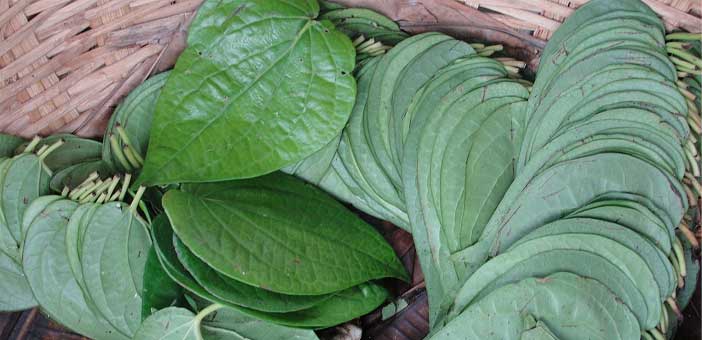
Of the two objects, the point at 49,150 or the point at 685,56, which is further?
the point at 49,150

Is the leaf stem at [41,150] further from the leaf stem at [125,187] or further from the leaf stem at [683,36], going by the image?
the leaf stem at [683,36]

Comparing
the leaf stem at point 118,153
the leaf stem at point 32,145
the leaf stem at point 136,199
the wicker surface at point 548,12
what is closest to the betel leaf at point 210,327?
the leaf stem at point 136,199

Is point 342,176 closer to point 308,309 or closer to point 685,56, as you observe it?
point 308,309

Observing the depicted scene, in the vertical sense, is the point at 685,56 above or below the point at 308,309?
above

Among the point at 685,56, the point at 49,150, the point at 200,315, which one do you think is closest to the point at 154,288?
the point at 200,315

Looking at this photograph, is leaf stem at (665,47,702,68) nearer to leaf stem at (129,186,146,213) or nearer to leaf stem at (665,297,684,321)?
leaf stem at (665,297,684,321)

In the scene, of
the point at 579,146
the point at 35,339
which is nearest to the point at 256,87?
the point at 579,146
